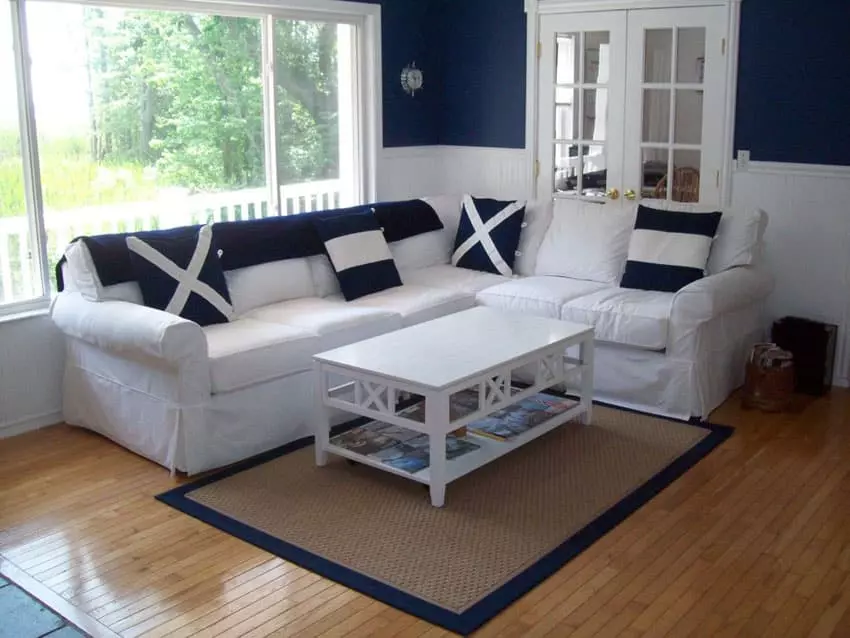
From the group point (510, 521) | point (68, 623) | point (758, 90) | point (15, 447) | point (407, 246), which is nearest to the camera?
point (68, 623)

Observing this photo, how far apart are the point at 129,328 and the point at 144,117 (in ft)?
5.18

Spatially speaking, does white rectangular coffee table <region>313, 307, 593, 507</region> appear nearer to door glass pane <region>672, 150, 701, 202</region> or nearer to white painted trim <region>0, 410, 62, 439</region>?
white painted trim <region>0, 410, 62, 439</region>

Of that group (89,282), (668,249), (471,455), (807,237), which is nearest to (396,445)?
(471,455)

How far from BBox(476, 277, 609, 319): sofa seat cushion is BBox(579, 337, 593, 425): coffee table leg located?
531mm

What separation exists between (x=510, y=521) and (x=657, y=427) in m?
1.24

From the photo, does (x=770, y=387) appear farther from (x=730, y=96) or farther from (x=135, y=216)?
(x=135, y=216)

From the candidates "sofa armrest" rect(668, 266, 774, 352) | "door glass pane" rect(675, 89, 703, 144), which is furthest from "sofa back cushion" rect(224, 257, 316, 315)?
"door glass pane" rect(675, 89, 703, 144)

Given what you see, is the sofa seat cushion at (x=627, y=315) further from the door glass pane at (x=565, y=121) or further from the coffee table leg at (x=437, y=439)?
the door glass pane at (x=565, y=121)

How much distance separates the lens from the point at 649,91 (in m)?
5.66

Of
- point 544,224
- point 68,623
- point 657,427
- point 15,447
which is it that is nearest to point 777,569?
point 657,427

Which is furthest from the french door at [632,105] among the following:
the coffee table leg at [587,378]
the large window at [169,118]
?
the coffee table leg at [587,378]

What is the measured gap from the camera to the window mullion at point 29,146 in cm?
427

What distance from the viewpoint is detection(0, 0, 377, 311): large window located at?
442 cm

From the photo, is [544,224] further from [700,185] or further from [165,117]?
[165,117]
